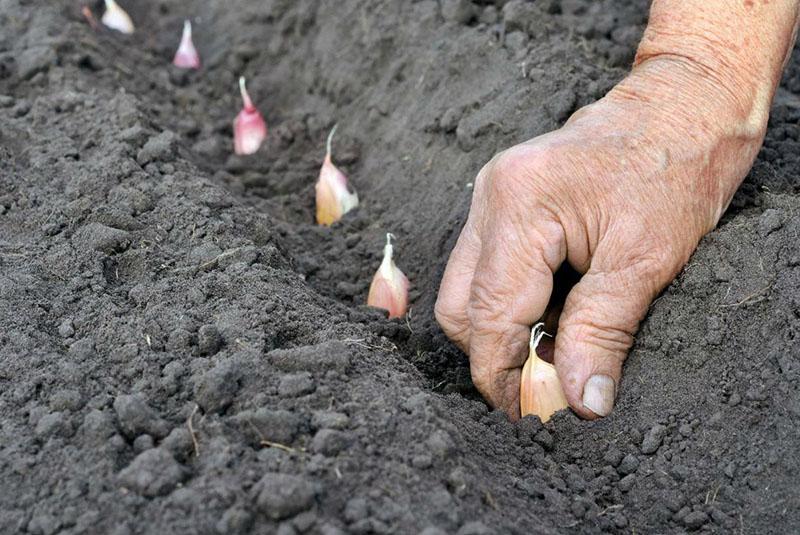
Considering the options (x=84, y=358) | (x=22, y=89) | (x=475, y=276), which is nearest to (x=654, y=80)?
(x=475, y=276)

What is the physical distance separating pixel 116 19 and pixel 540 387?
3.31 meters

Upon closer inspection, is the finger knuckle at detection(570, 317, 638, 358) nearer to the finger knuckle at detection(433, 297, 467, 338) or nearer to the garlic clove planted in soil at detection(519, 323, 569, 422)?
the garlic clove planted in soil at detection(519, 323, 569, 422)

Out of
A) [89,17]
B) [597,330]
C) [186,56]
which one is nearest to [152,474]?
[597,330]

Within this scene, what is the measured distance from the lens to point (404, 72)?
11.6 ft

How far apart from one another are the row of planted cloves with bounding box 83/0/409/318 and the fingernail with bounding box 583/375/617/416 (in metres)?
0.67

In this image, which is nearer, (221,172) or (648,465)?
(648,465)

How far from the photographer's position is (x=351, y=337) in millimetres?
2152

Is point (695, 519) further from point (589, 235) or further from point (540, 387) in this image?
point (589, 235)

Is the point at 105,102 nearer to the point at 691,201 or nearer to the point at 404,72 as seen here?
the point at 404,72

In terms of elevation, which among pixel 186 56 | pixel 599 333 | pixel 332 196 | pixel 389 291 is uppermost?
pixel 599 333

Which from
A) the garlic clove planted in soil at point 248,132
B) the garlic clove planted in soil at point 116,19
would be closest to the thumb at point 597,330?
the garlic clove planted in soil at point 248,132

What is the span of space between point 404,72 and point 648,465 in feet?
6.49

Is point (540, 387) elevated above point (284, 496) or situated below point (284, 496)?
below

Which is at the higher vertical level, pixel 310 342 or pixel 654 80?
pixel 654 80
